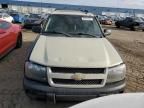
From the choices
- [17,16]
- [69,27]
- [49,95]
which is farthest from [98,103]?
[17,16]

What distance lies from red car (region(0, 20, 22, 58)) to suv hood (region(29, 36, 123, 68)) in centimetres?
298

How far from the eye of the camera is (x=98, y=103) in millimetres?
2887

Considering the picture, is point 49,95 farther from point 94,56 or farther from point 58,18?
point 58,18

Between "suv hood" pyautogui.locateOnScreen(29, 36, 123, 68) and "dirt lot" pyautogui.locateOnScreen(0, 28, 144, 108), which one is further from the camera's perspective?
"dirt lot" pyautogui.locateOnScreen(0, 28, 144, 108)

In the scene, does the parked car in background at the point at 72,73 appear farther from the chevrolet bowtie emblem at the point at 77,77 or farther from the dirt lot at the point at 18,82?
the dirt lot at the point at 18,82

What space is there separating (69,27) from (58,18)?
0.44 m

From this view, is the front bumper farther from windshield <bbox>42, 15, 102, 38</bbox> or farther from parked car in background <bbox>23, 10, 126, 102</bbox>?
windshield <bbox>42, 15, 102, 38</bbox>

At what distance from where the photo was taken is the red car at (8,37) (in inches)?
329

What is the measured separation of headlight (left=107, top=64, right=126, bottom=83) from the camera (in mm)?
4738

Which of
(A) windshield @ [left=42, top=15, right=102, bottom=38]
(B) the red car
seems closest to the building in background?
(B) the red car

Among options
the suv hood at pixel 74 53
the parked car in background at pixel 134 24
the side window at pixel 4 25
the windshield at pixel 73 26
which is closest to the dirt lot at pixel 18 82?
the suv hood at pixel 74 53

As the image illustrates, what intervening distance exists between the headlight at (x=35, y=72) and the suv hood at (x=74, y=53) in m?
0.08

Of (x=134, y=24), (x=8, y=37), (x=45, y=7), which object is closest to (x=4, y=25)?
(x=8, y=37)

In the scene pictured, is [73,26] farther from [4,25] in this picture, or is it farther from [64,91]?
[4,25]
